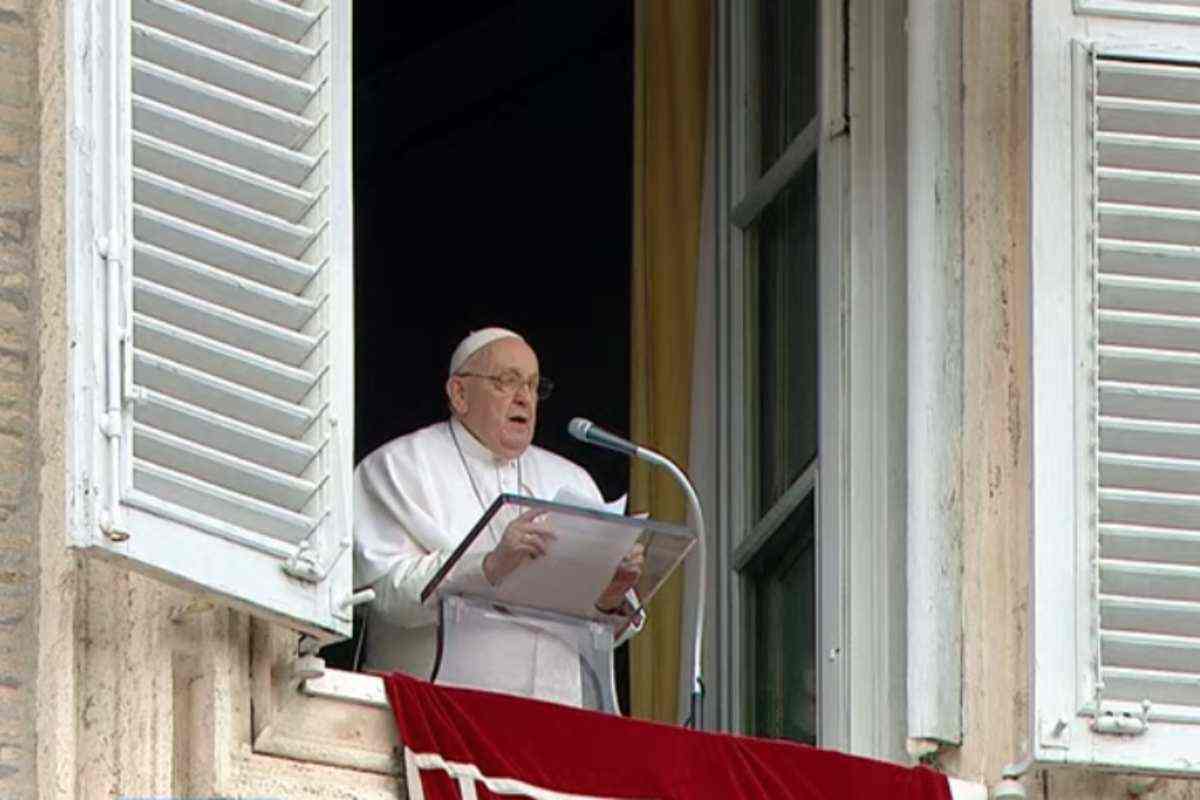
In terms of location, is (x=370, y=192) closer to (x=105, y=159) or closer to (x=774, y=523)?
(x=774, y=523)

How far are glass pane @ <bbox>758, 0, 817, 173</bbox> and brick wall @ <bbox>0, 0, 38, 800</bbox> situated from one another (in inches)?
76.8

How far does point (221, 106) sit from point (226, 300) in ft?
1.08

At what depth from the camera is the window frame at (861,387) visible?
10508 millimetres

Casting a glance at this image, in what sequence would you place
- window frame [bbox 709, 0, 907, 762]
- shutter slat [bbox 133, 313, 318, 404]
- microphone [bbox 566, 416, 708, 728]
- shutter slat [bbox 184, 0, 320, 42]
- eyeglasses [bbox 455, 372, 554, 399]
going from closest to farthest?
shutter slat [bbox 133, 313, 318, 404] → shutter slat [bbox 184, 0, 320, 42] → microphone [bbox 566, 416, 708, 728] → window frame [bbox 709, 0, 907, 762] → eyeglasses [bbox 455, 372, 554, 399]

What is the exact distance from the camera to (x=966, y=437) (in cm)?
1037

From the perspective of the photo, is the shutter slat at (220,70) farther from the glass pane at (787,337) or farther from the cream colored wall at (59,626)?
the glass pane at (787,337)

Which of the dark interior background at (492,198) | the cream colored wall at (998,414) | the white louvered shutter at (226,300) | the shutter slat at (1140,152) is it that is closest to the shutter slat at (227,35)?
the white louvered shutter at (226,300)

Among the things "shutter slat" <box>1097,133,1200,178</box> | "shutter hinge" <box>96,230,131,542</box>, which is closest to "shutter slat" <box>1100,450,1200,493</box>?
"shutter slat" <box>1097,133,1200,178</box>

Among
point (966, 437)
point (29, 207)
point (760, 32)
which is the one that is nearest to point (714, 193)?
point (760, 32)

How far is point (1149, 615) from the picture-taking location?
1012cm

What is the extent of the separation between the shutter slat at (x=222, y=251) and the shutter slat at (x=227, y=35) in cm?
32

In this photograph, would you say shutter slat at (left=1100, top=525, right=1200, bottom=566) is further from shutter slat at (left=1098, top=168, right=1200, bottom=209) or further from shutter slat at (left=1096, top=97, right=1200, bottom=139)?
shutter slat at (left=1096, top=97, right=1200, bottom=139)

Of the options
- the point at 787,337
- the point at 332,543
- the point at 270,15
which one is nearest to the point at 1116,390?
the point at 787,337

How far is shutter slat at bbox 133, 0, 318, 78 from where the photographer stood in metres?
9.59
